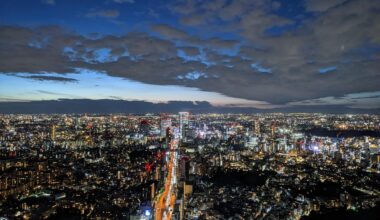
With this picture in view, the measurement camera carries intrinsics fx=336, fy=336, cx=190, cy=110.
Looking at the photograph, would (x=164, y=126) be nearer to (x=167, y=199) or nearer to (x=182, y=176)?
(x=182, y=176)

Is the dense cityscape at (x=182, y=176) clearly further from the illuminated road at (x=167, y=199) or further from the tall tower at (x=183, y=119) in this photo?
the tall tower at (x=183, y=119)

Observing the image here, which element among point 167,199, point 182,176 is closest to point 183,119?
point 182,176

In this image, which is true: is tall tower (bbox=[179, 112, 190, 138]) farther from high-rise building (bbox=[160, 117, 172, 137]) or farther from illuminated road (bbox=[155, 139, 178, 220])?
illuminated road (bbox=[155, 139, 178, 220])

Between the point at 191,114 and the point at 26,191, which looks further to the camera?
the point at 191,114

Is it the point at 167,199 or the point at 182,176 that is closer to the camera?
the point at 167,199

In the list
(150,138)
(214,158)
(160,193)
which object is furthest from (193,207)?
(150,138)

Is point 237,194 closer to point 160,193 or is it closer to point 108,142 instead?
point 160,193

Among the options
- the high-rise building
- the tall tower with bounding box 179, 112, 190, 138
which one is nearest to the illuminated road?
the high-rise building

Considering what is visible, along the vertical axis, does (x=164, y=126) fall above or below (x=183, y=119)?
below
